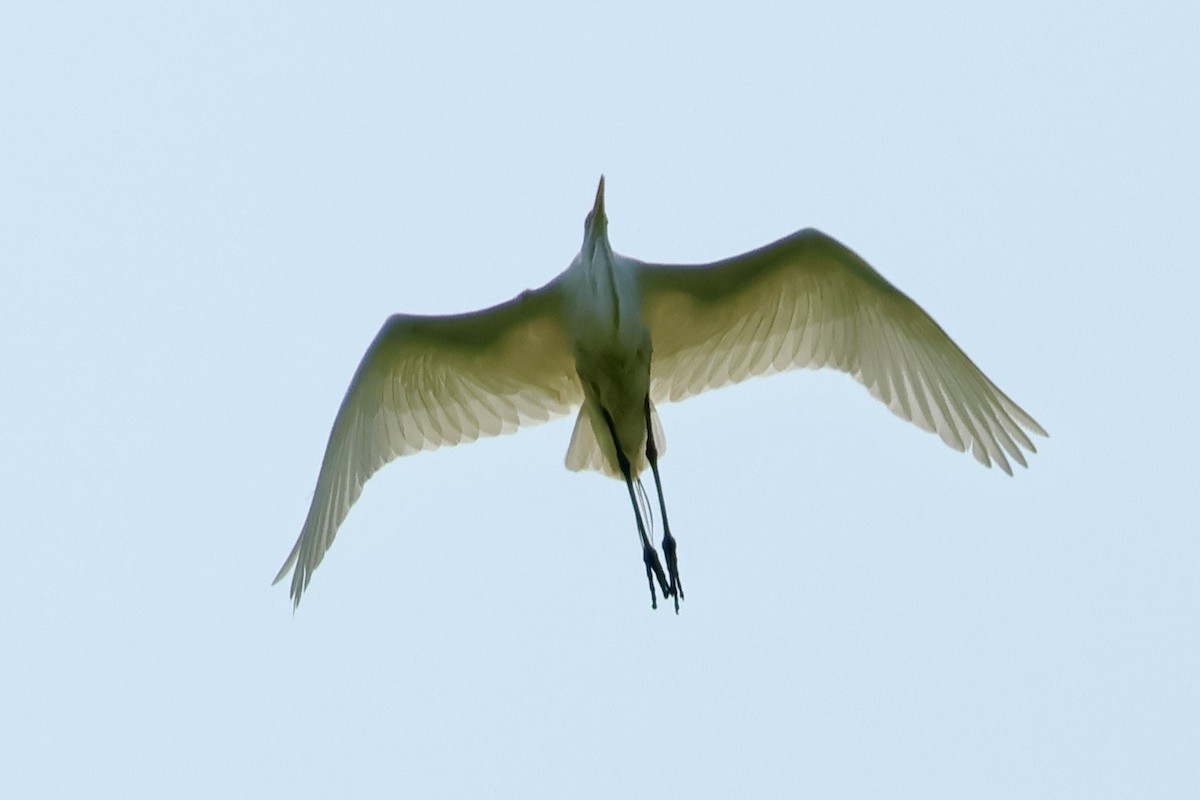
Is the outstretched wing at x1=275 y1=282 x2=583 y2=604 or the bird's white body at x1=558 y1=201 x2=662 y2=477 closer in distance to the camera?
the bird's white body at x1=558 y1=201 x2=662 y2=477

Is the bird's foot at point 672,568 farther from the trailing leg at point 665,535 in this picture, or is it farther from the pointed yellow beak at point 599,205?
the pointed yellow beak at point 599,205

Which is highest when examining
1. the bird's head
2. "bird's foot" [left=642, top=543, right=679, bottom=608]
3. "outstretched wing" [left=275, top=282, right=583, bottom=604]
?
the bird's head

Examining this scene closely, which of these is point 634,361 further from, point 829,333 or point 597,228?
point 829,333

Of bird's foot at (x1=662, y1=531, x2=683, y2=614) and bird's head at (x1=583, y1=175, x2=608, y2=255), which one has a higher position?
bird's head at (x1=583, y1=175, x2=608, y2=255)

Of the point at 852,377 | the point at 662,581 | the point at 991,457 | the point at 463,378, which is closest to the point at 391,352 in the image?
the point at 463,378

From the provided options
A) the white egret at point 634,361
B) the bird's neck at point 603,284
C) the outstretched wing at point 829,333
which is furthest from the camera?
the outstretched wing at point 829,333

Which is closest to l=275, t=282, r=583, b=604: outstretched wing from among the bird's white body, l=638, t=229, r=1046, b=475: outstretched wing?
the bird's white body

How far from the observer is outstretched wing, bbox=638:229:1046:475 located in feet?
28.5

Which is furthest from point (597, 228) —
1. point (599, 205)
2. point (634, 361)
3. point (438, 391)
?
point (438, 391)

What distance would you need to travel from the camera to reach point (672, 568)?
29.3ft

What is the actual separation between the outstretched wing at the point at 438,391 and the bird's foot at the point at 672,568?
35.2 inches

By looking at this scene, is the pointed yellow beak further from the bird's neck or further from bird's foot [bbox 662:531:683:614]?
bird's foot [bbox 662:531:683:614]

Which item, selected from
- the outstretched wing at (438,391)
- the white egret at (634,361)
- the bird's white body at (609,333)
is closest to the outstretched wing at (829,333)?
the white egret at (634,361)

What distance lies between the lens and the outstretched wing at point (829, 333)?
8.70 metres
